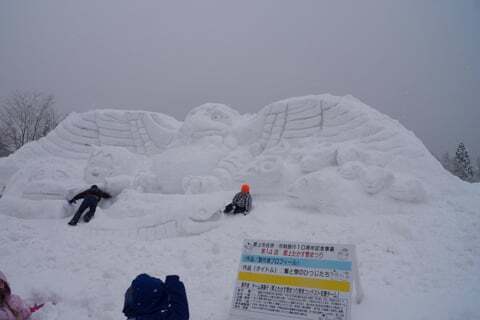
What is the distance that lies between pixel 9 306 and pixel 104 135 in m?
7.29

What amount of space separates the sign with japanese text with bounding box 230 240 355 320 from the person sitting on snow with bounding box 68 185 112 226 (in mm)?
3867

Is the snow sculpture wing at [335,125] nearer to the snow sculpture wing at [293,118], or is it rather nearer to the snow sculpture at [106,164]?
the snow sculpture wing at [293,118]

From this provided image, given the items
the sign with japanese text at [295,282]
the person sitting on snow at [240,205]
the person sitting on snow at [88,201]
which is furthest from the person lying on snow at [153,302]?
the person sitting on snow at [88,201]

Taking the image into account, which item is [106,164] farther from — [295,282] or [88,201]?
[295,282]

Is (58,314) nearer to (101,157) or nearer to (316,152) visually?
(101,157)

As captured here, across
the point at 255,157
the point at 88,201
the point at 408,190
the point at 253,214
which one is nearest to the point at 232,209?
the point at 253,214

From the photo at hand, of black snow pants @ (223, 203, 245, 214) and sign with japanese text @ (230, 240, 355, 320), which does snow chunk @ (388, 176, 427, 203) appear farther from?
sign with japanese text @ (230, 240, 355, 320)

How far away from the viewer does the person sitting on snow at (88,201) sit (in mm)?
5670

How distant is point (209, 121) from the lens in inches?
315

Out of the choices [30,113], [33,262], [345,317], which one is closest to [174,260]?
[33,262]

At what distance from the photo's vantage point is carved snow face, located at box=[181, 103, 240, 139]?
25.8ft

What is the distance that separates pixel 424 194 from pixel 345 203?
118 cm

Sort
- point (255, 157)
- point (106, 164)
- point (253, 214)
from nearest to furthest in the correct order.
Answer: point (253, 214) < point (106, 164) < point (255, 157)

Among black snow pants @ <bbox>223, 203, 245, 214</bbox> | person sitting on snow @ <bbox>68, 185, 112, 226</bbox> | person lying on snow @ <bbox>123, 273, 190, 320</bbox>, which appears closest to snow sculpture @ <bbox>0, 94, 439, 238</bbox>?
person sitting on snow @ <bbox>68, 185, 112, 226</bbox>
